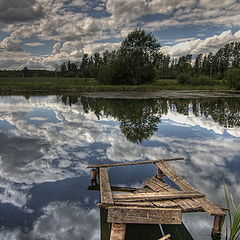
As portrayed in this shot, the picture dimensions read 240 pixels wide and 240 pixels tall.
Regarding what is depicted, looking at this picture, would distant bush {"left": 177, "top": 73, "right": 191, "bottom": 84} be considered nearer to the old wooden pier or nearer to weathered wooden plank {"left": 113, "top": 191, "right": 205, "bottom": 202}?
the old wooden pier

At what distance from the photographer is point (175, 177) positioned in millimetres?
7449

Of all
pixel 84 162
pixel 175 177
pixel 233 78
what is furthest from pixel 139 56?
pixel 175 177

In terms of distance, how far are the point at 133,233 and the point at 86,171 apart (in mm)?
3928

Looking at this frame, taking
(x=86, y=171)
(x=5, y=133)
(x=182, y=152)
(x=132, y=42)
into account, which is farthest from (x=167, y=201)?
(x=132, y=42)

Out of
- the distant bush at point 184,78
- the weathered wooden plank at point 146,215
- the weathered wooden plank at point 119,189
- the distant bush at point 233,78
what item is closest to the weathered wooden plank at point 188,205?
the weathered wooden plank at point 146,215

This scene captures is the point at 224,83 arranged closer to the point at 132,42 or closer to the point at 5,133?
the point at 132,42

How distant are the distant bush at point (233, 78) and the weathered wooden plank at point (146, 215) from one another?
5544 centimetres

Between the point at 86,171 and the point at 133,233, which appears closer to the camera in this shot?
the point at 133,233

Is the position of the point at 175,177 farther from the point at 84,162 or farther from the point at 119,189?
the point at 84,162

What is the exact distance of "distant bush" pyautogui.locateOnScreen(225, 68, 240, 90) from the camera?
54.9 metres

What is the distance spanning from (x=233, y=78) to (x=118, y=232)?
2273 inches

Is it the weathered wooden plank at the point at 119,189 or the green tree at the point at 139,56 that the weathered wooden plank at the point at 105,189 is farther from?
the green tree at the point at 139,56

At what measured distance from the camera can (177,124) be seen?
18.0 meters

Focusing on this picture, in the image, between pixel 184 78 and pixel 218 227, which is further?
pixel 184 78
